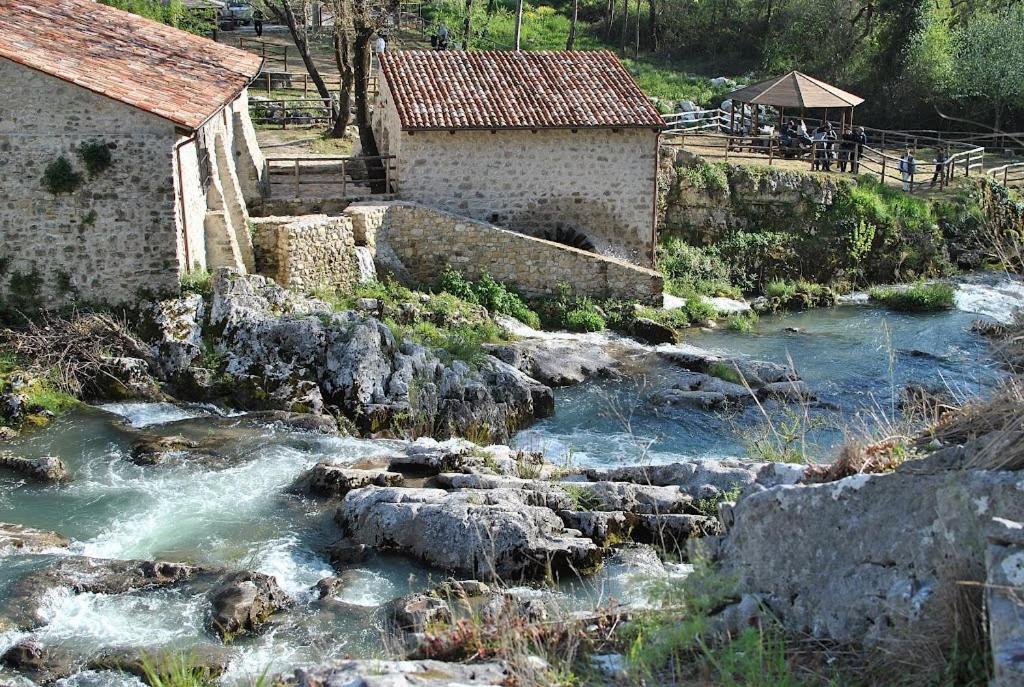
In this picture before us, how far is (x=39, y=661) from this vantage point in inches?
405

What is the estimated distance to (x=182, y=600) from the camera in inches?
452

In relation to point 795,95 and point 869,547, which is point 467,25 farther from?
point 869,547

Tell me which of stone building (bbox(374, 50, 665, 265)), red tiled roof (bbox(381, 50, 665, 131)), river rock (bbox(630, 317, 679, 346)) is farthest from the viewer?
stone building (bbox(374, 50, 665, 265))

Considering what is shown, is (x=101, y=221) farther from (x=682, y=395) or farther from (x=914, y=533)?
(x=914, y=533)

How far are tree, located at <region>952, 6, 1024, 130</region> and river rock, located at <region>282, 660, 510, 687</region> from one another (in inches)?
1312

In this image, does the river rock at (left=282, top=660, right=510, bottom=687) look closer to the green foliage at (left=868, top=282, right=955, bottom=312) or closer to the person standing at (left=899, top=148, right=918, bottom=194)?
the green foliage at (left=868, top=282, right=955, bottom=312)

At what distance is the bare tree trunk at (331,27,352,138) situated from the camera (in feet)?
93.8

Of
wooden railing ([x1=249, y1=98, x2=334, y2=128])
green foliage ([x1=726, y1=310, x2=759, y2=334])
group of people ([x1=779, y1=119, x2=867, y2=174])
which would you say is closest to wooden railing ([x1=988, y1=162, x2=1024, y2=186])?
group of people ([x1=779, y1=119, x2=867, y2=174])

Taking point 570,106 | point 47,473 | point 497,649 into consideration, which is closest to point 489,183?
point 570,106

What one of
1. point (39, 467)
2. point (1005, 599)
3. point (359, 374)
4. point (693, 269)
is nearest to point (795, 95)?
point (693, 269)

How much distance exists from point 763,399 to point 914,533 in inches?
484

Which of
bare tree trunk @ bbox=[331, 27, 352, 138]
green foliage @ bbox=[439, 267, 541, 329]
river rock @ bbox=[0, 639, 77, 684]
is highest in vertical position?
bare tree trunk @ bbox=[331, 27, 352, 138]

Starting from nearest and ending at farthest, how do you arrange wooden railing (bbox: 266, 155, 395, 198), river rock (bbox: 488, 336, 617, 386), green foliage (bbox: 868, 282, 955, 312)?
1. river rock (bbox: 488, 336, 617, 386)
2. wooden railing (bbox: 266, 155, 395, 198)
3. green foliage (bbox: 868, 282, 955, 312)

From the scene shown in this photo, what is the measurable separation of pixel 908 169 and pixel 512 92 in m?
11.2
